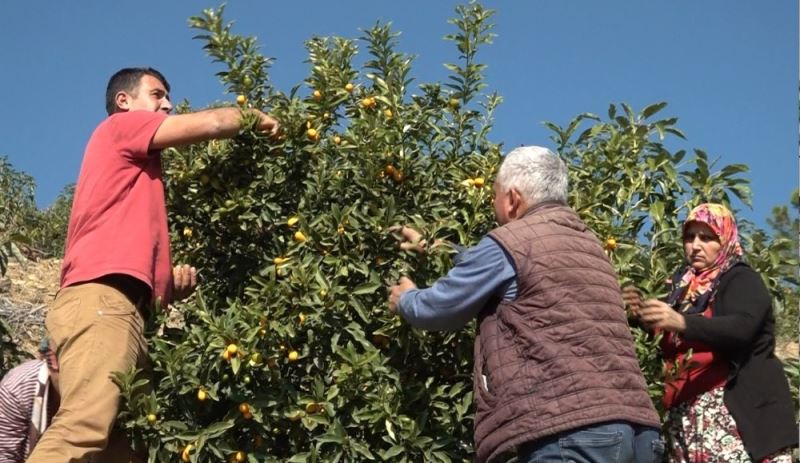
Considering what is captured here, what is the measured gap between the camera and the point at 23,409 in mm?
4504

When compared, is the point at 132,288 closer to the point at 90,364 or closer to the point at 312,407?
the point at 90,364

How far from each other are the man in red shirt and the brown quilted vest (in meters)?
1.31

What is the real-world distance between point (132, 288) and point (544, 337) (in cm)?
167

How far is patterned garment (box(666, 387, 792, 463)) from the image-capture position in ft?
13.5

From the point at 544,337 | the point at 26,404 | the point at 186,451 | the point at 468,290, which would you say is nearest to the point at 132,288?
the point at 186,451

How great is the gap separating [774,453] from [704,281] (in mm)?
722

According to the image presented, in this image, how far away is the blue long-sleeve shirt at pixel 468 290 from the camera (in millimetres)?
3430

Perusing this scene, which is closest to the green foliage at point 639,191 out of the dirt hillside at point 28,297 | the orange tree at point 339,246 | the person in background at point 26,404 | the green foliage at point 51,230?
the orange tree at point 339,246

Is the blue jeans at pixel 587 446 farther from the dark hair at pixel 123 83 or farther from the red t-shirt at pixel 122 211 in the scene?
the dark hair at pixel 123 83

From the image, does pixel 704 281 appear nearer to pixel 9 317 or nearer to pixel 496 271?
pixel 496 271

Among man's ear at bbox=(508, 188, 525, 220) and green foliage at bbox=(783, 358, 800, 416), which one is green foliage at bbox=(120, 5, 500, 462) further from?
green foliage at bbox=(783, 358, 800, 416)

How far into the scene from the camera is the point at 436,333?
13.0 feet

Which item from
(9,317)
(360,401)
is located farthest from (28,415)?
(9,317)

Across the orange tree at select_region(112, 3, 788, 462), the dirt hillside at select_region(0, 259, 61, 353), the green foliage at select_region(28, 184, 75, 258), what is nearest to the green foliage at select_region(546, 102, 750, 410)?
the orange tree at select_region(112, 3, 788, 462)
